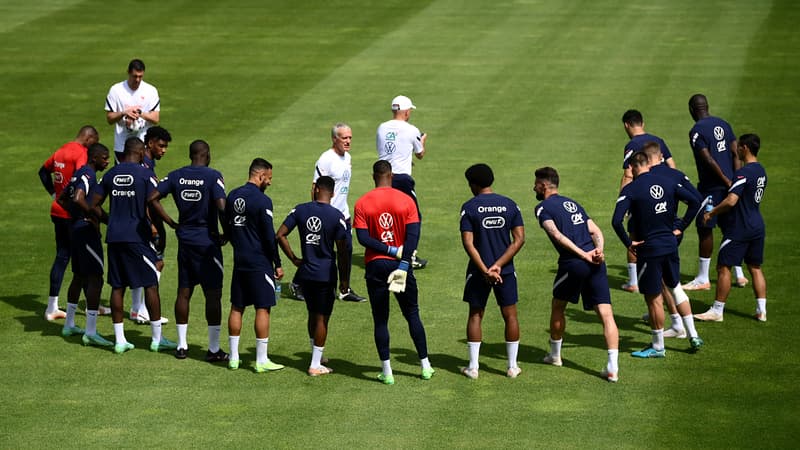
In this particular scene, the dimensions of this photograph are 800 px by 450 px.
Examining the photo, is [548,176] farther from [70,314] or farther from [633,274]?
[70,314]

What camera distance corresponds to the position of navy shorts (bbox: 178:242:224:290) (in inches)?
571

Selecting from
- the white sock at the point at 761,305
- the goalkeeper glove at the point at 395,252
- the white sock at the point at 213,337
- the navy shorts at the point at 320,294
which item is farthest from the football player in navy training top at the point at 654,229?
the white sock at the point at 213,337

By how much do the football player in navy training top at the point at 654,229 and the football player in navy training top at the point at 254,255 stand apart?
13.6ft

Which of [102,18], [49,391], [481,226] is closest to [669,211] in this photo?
[481,226]

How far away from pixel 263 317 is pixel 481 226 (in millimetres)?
2701

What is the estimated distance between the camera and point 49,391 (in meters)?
13.5

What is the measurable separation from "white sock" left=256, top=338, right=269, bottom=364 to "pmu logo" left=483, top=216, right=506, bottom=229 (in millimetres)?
2866

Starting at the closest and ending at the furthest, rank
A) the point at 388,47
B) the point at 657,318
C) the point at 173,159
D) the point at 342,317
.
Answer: the point at 657,318, the point at 342,317, the point at 173,159, the point at 388,47

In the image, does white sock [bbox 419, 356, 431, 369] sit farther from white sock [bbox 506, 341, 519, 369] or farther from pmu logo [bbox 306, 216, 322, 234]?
pmu logo [bbox 306, 216, 322, 234]

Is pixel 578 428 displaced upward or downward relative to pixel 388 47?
downward

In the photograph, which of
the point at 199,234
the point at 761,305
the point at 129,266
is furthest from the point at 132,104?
the point at 761,305

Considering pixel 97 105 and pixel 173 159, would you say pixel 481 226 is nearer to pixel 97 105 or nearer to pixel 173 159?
pixel 173 159

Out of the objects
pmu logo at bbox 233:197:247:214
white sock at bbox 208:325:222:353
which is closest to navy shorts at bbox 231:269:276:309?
white sock at bbox 208:325:222:353

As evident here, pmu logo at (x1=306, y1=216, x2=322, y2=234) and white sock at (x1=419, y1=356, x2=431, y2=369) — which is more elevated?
pmu logo at (x1=306, y1=216, x2=322, y2=234)
